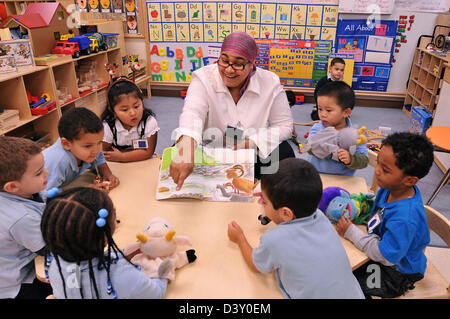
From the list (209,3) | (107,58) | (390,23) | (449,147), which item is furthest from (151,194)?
(390,23)

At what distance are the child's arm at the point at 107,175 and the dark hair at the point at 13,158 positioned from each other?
39cm

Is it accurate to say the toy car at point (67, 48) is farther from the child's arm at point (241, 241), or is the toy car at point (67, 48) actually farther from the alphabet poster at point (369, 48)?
the alphabet poster at point (369, 48)

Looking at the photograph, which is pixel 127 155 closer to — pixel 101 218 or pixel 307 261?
pixel 101 218

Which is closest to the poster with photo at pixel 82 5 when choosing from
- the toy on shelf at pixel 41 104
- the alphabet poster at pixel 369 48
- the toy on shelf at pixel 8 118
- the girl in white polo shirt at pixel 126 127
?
the toy on shelf at pixel 41 104

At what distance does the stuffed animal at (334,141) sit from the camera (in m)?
1.61

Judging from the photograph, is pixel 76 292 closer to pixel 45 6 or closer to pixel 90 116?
pixel 90 116

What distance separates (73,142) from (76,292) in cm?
77

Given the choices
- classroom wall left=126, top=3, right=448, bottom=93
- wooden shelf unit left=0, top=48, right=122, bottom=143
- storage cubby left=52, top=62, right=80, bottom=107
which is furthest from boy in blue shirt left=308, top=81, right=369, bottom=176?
classroom wall left=126, top=3, right=448, bottom=93

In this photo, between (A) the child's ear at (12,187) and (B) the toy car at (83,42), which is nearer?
(A) the child's ear at (12,187)

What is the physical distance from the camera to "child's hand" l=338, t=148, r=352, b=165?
62.2 inches

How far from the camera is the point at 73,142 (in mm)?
1480

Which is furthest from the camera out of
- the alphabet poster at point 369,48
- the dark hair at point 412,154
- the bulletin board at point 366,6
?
the alphabet poster at point 369,48

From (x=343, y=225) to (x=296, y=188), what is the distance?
1.16 ft

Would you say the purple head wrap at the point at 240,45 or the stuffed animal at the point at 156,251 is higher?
the purple head wrap at the point at 240,45
